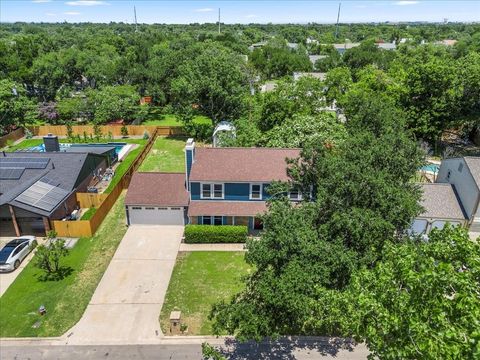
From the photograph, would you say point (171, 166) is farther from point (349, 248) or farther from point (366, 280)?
point (366, 280)

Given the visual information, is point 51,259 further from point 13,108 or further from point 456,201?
point 13,108

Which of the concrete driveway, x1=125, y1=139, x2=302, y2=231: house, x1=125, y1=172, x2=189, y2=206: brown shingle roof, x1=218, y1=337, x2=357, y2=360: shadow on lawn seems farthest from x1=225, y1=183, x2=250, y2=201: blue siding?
x1=218, y1=337, x2=357, y2=360: shadow on lawn

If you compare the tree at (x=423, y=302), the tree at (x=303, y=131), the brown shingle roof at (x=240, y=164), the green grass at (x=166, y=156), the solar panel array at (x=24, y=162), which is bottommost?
the green grass at (x=166, y=156)

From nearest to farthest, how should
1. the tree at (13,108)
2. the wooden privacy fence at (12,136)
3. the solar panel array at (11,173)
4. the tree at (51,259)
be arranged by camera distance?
1. the tree at (51,259)
2. the solar panel array at (11,173)
3. the wooden privacy fence at (12,136)
4. the tree at (13,108)

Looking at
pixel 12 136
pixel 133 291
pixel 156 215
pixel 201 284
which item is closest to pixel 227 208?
pixel 156 215

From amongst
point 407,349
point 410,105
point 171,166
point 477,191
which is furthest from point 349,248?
point 410,105

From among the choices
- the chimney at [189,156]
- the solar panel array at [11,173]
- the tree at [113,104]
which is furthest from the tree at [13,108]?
the chimney at [189,156]

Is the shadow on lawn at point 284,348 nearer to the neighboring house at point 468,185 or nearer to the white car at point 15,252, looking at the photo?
the white car at point 15,252

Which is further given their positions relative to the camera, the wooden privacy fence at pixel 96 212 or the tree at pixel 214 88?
the tree at pixel 214 88
